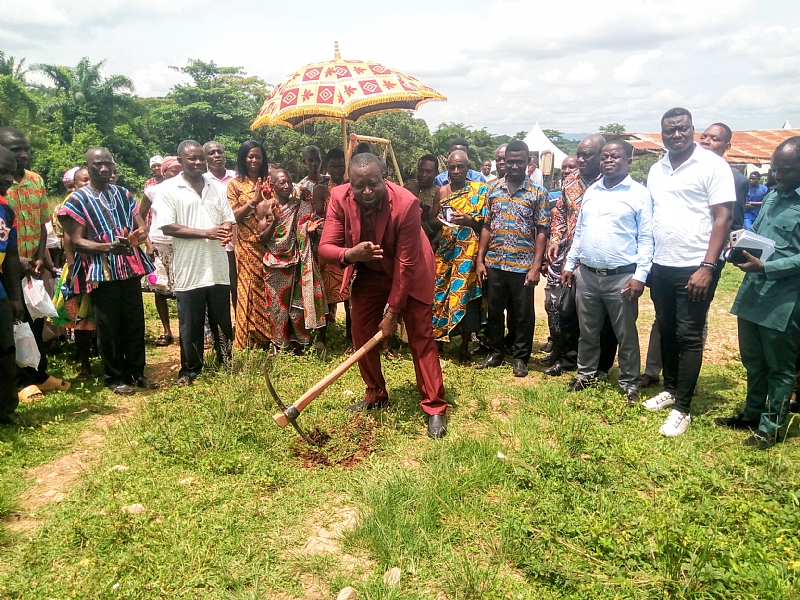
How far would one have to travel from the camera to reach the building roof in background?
2166 centimetres

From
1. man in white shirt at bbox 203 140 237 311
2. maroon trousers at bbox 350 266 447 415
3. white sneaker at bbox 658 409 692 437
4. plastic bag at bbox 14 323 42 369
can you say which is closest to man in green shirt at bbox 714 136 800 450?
white sneaker at bbox 658 409 692 437

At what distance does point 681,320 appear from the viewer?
4.23 meters

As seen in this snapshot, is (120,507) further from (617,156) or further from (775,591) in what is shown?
(617,156)

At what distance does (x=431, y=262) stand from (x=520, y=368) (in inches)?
67.8

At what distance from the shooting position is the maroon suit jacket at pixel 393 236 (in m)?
4.00

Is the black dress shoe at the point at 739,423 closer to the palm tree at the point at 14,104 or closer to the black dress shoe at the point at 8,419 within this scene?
the black dress shoe at the point at 8,419

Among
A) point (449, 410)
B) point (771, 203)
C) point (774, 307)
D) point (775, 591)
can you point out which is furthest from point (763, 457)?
point (449, 410)

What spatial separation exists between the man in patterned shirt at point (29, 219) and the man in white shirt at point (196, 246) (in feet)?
3.75

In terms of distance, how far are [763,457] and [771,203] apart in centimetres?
169

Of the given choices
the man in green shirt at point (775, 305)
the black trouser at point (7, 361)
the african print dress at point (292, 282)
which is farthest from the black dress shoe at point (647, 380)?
the black trouser at point (7, 361)

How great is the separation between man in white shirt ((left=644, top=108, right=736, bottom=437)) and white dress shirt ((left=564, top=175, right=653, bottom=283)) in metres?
0.11

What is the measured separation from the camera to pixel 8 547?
2895 millimetres

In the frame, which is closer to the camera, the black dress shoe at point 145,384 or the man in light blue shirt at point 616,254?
the man in light blue shirt at point 616,254

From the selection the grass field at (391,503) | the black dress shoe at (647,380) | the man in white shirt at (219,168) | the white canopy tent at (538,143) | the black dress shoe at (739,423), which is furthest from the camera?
the white canopy tent at (538,143)
